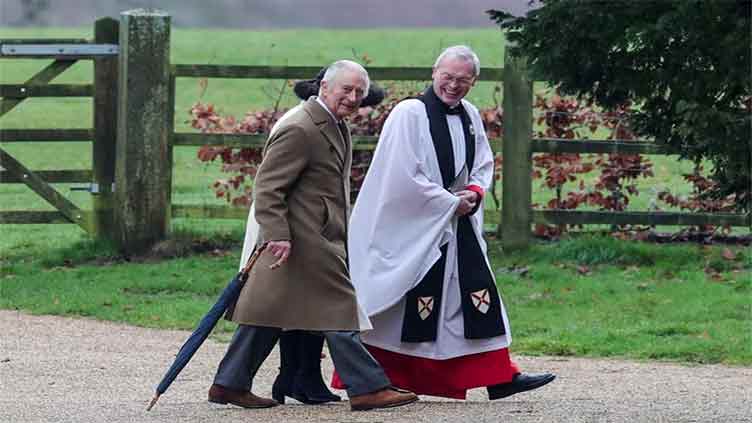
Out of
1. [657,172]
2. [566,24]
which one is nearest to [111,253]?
[566,24]

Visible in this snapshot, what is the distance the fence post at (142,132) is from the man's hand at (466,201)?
16.5ft

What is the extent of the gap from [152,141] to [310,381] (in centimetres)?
509

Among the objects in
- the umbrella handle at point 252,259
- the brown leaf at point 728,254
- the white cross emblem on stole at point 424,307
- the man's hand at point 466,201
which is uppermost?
the man's hand at point 466,201

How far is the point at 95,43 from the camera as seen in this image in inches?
497

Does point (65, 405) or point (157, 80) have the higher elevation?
point (157, 80)

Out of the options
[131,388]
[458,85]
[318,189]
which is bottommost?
[131,388]

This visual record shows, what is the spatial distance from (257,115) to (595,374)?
510cm

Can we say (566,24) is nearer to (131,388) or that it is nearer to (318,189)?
(318,189)

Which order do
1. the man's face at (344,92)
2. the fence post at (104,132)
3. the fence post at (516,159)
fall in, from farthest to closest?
the fence post at (104,132) → the fence post at (516,159) → the man's face at (344,92)

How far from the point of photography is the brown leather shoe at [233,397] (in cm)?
743

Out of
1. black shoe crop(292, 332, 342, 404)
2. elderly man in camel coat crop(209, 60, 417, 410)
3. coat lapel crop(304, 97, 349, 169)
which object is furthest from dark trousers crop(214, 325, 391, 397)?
coat lapel crop(304, 97, 349, 169)

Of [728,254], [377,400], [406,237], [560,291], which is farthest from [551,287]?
[377,400]

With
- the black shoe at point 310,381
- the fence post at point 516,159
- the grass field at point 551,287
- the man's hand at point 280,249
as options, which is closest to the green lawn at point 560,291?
the grass field at point 551,287

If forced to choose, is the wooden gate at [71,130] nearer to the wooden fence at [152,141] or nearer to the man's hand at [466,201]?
the wooden fence at [152,141]
